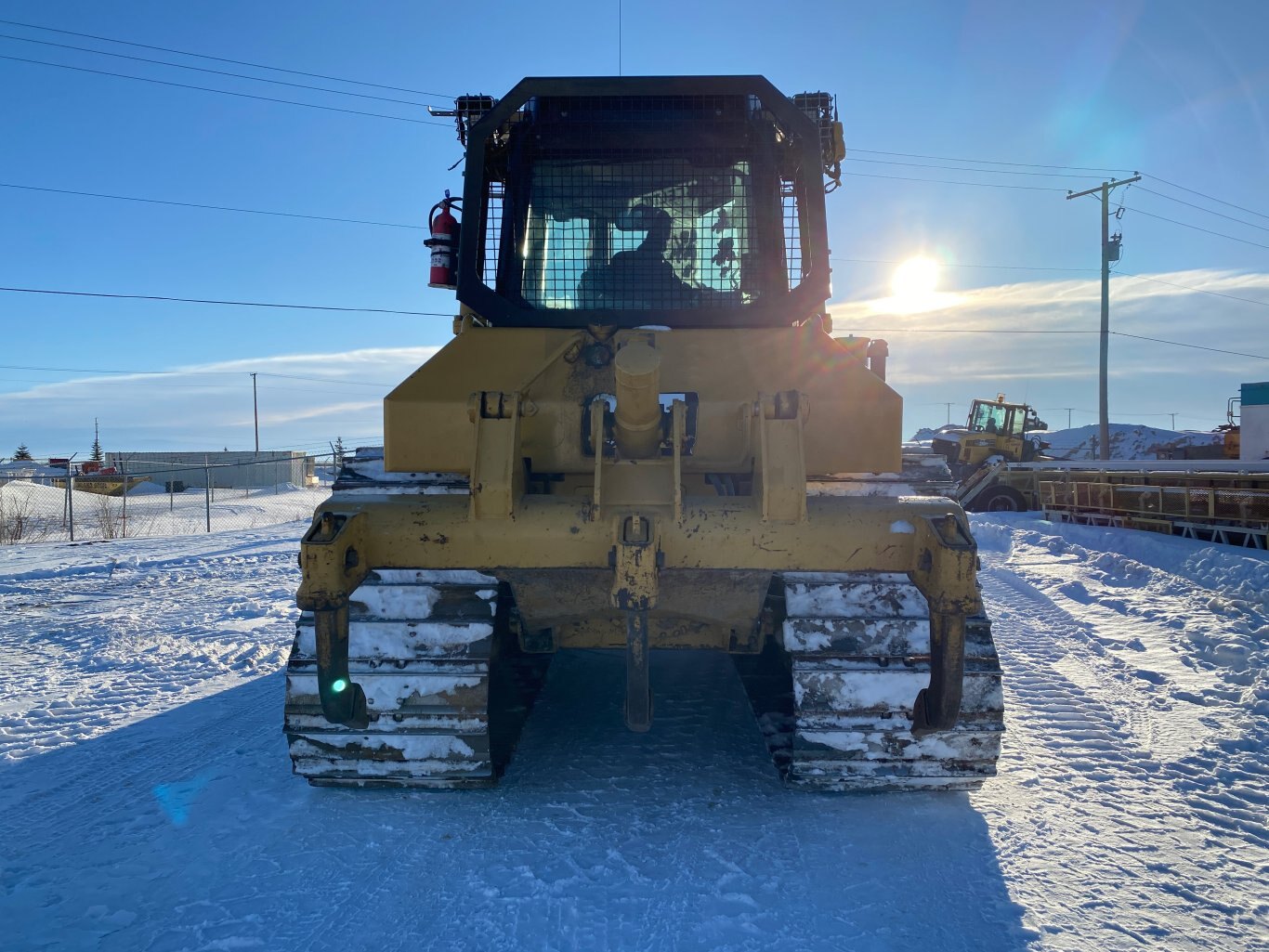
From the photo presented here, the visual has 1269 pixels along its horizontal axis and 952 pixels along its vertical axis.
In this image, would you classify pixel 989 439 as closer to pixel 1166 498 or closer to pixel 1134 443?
pixel 1166 498

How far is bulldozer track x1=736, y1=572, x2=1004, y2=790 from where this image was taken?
2.99m

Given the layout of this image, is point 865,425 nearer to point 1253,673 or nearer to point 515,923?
point 515,923

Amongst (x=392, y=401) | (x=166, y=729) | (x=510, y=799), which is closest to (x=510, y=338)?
(x=392, y=401)

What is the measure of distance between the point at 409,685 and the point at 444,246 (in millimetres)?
2225

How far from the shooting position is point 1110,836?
2877mm

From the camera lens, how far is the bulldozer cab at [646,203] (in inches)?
155

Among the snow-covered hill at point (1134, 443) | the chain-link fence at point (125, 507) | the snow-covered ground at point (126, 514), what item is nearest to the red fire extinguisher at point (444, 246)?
the snow-covered ground at point (126, 514)

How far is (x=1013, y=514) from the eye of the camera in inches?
641

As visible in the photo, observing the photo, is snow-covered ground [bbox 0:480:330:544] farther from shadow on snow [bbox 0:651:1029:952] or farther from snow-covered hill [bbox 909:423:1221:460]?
snow-covered hill [bbox 909:423:1221:460]

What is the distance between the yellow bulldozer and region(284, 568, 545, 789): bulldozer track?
1cm

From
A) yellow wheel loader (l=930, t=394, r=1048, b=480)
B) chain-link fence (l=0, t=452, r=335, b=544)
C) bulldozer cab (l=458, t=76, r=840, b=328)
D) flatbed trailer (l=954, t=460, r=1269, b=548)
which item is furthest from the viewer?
yellow wheel loader (l=930, t=394, r=1048, b=480)

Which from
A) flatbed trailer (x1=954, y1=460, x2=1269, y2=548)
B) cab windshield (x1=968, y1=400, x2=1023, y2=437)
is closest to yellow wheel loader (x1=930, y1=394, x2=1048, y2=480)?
cab windshield (x1=968, y1=400, x2=1023, y2=437)

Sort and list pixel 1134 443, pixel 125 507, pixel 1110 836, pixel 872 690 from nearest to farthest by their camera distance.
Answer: pixel 1110 836
pixel 872 690
pixel 125 507
pixel 1134 443

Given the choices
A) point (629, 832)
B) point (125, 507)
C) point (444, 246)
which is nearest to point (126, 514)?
point (125, 507)
